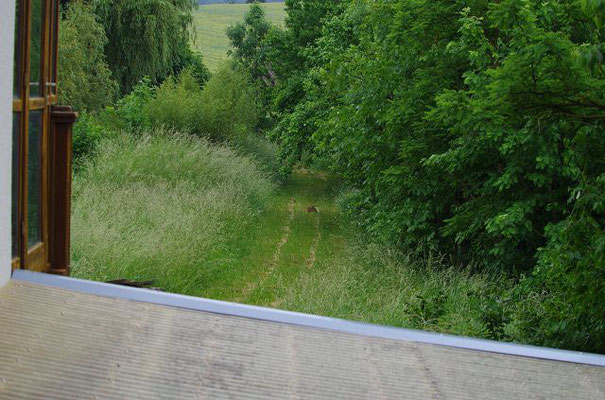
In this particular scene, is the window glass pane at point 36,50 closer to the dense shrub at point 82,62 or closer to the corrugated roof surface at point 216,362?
the corrugated roof surface at point 216,362

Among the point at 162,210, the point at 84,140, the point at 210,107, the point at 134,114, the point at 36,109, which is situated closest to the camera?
the point at 36,109

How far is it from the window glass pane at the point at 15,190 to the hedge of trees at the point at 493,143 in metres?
3.57

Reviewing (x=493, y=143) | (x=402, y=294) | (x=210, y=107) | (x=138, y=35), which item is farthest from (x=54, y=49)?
(x=138, y=35)

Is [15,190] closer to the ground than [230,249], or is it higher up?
higher up

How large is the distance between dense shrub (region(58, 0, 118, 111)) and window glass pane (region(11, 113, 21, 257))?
2048 centimetres

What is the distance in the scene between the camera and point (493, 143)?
41.5 ft

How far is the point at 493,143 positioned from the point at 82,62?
52.1ft

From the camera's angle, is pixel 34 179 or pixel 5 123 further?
pixel 34 179

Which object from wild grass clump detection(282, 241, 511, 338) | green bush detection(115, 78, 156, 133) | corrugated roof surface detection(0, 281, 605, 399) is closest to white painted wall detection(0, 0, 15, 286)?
corrugated roof surface detection(0, 281, 605, 399)

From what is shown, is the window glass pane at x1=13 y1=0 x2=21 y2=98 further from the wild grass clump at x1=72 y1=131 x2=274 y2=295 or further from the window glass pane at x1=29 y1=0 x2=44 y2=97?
the wild grass clump at x1=72 y1=131 x2=274 y2=295

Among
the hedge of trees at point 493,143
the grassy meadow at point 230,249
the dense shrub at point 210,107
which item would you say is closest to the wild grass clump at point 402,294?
the grassy meadow at point 230,249

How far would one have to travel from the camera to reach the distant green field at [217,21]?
295 ft

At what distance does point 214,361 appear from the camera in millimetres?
3746

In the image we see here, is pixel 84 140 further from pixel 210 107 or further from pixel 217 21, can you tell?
pixel 217 21
